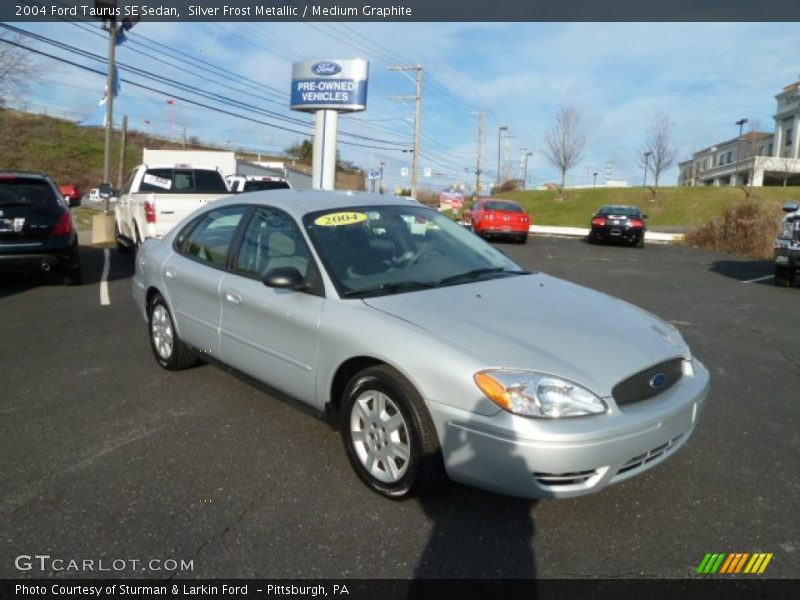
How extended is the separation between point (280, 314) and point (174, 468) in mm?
1036

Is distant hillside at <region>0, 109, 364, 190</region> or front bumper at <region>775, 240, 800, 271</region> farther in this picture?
distant hillside at <region>0, 109, 364, 190</region>

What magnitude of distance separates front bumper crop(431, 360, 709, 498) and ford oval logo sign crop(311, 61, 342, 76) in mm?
17985

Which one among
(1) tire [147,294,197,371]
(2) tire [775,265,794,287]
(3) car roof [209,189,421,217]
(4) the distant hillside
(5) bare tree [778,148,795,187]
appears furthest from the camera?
(5) bare tree [778,148,795,187]

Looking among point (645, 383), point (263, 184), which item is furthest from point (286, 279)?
point (263, 184)

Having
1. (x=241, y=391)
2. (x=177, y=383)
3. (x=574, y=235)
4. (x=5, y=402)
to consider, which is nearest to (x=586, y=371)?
(x=241, y=391)

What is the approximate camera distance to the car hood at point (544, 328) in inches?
105

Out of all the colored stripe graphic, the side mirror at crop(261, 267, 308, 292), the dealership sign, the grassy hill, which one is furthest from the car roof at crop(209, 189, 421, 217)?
the grassy hill

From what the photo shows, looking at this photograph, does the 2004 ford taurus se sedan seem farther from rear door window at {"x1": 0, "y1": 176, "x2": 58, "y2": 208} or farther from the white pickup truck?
the white pickup truck

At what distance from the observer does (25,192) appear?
8281 millimetres

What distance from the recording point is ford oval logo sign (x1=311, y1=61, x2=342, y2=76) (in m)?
18.8

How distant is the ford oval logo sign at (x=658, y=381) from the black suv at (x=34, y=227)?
26.8 feet

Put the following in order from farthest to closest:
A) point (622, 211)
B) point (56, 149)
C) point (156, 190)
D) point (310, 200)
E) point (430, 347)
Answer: point (56, 149) → point (622, 211) → point (156, 190) → point (310, 200) → point (430, 347)

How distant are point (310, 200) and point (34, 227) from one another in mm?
5998

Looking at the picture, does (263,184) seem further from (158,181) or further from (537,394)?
(537,394)
